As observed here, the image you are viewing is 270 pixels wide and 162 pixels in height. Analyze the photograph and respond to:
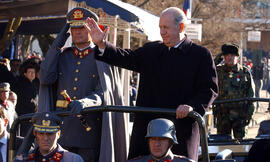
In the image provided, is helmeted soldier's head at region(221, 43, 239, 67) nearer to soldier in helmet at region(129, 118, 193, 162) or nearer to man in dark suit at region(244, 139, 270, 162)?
soldier in helmet at region(129, 118, 193, 162)

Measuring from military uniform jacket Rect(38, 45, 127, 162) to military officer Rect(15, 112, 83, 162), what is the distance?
2.31ft

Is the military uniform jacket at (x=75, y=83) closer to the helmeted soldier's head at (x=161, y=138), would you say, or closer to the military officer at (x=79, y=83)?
the military officer at (x=79, y=83)

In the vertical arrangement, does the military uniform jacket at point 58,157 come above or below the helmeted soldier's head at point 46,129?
below

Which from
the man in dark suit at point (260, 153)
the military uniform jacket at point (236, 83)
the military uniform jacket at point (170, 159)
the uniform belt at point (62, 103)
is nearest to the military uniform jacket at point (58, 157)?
the military uniform jacket at point (170, 159)

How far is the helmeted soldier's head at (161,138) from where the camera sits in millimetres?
4926

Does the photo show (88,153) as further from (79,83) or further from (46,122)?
(46,122)

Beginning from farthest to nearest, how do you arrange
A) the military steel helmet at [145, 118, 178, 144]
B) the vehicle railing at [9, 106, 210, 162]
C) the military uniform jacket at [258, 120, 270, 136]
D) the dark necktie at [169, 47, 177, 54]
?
the military uniform jacket at [258, 120, 270, 136] → the dark necktie at [169, 47, 177, 54] → the military steel helmet at [145, 118, 178, 144] → the vehicle railing at [9, 106, 210, 162]

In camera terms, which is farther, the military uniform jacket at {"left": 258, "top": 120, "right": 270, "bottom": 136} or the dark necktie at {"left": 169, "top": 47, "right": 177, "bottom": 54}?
the military uniform jacket at {"left": 258, "top": 120, "right": 270, "bottom": 136}

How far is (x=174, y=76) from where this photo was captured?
214 inches

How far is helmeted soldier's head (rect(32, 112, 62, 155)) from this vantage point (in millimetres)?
5098

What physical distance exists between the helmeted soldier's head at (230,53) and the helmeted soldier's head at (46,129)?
578cm

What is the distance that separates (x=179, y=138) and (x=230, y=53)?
5412 mm

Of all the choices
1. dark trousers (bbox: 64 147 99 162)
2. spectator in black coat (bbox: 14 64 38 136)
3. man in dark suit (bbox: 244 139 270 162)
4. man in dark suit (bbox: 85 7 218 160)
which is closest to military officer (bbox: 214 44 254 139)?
spectator in black coat (bbox: 14 64 38 136)

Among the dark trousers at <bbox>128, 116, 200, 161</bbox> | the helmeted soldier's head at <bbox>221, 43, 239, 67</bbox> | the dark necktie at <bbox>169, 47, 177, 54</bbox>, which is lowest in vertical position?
the dark trousers at <bbox>128, 116, 200, 161</bbox>
